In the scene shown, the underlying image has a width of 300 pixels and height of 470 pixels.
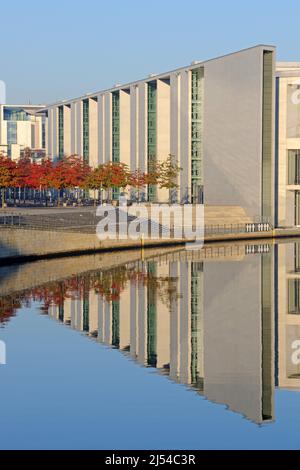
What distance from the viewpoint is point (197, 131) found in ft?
216

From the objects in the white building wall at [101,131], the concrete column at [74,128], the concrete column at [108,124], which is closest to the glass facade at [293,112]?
the concrete column at [108,124]

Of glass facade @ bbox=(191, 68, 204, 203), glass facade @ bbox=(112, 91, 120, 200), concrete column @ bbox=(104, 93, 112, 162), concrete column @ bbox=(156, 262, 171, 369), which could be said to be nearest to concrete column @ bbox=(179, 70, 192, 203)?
glass facade @ bbox=(191, 68, 204, 203)

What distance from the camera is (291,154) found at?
61031mm

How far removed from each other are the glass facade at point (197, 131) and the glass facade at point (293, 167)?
731 centimetres

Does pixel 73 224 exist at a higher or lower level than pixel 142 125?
lower

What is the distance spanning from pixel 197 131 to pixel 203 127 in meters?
2.06

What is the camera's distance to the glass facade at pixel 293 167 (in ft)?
200

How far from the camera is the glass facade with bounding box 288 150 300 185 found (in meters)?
61.0

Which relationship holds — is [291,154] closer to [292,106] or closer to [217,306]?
[292,106]

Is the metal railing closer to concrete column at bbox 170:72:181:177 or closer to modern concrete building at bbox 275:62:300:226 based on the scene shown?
modern concrete building at bbox 275:62:300:226

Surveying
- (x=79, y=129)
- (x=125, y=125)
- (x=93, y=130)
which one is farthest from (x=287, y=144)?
(x=79, y=129)

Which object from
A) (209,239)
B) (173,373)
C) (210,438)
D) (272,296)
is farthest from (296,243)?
(210,438)

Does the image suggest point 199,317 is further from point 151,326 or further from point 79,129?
point 79,129

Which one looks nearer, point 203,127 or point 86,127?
point 203,127
